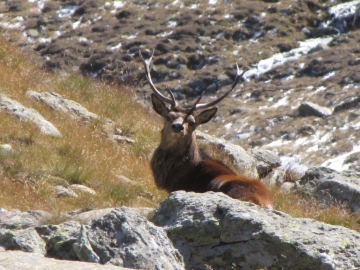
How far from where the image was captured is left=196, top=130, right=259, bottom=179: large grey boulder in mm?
11172

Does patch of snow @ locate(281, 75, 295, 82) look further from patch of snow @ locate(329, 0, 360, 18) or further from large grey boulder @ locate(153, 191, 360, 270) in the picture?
large grey boulder @ locate(153, 191, 360, 270)

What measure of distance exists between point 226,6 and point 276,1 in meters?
4.54

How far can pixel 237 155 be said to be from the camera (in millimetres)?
11594

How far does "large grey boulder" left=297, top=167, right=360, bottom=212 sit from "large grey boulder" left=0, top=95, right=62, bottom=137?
12.4 ft

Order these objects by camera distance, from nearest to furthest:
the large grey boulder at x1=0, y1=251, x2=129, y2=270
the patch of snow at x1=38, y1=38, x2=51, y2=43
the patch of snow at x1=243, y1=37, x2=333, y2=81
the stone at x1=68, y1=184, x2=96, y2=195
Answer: the large grey boulder at x1=0, y1=251, x2=129, y2=270 → the stone at x1=68, y1=184, x2=96, y2=195 → the patch of snow at x1=243, y1=37, x2=333, y2=81 → the patch of snow at x1=38, y1=38, x2=51, y2=43

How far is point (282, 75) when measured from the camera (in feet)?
158

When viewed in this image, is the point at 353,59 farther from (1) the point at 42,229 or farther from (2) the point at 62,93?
(1) the point at 42,229

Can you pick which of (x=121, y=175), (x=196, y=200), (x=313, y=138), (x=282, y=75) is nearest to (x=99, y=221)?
(x=196, y=200)

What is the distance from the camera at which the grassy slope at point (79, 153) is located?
7867mm

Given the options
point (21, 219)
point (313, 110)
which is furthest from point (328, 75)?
point (21, 219)

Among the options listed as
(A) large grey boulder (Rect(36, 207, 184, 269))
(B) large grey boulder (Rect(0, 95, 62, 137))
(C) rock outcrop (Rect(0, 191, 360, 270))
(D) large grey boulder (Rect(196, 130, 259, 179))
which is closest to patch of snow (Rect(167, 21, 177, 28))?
(D) large grey boulder (Rect(196, 130, 259, 179))

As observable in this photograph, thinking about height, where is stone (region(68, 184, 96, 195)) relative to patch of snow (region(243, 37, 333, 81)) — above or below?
above

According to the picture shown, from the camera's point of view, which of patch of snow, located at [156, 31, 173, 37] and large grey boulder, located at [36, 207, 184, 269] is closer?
large grey boulder, located at [36, 207, 184, 269]

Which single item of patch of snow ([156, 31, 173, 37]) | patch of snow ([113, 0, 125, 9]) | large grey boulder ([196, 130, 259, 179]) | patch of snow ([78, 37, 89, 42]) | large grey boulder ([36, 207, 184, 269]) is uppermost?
large grey boulder ([36, 207, 184, 269])
